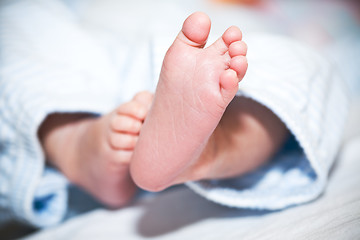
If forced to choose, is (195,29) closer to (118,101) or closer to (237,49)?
(237,49)

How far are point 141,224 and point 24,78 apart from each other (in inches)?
12.2

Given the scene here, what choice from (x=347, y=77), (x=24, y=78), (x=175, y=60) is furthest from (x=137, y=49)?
(x=347, y=77)

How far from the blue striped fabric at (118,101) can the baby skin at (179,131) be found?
0.11 feet

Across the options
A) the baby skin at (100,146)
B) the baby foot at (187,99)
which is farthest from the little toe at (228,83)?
the baby skin at (100,146)

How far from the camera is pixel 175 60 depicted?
0.32 m

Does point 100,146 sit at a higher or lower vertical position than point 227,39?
lower

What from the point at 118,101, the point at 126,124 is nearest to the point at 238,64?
the point at 126,124

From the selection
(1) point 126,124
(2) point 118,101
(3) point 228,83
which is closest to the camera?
(3) point 228,83

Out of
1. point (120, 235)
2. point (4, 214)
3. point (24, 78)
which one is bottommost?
point (4, 214)

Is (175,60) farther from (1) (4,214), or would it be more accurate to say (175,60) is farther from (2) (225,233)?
(1) (4,214)

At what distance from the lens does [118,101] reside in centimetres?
56

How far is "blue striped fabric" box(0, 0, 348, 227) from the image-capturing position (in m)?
0.42

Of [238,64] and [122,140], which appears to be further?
[122,140]

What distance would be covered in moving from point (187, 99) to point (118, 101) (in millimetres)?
267
